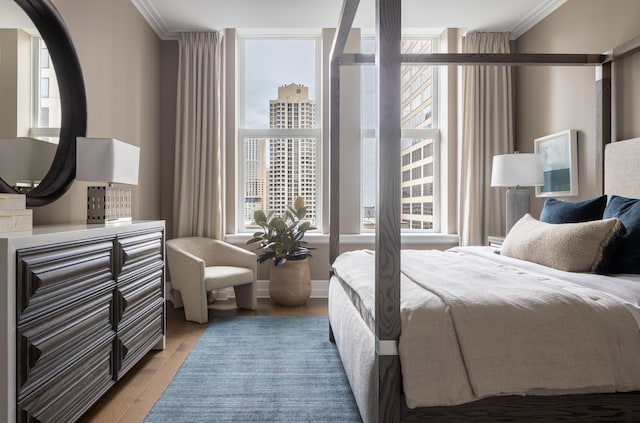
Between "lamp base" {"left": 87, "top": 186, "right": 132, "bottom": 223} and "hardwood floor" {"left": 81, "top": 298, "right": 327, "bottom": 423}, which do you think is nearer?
"hardwood floor" {"left": 81, "top": 298, "right": 327, "bottom": 423}

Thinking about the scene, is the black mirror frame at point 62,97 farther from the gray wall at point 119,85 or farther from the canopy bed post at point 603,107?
the canopy bed post at point 603,107

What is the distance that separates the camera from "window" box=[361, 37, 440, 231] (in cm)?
448

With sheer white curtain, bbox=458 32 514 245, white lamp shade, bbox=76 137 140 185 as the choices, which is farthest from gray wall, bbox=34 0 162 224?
sheer white curtain, bbox=458 32 514 245

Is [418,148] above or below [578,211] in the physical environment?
above

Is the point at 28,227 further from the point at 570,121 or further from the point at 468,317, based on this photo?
the point at 570,121

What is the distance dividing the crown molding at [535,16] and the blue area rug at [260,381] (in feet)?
→ 11.5

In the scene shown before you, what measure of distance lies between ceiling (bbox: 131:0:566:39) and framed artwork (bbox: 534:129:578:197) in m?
1.21

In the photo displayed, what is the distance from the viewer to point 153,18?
3854mm

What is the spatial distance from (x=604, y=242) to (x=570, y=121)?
1.96m

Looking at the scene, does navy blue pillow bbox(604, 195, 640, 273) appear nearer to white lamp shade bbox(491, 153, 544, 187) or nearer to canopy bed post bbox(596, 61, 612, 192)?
canopy bed post bbox(596, 61, 612, 192)

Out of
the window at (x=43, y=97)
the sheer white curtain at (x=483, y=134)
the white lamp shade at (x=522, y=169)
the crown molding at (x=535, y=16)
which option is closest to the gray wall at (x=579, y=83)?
the crown molding at (x=535, y=16)

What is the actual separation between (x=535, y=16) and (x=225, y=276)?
379cm

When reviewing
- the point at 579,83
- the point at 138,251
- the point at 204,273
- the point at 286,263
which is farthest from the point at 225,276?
the point at 579,83

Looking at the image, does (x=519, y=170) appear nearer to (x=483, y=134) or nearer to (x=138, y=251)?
(x=483, y=134)
